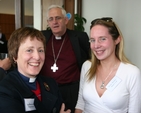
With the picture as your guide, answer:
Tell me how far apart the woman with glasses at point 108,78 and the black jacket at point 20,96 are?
A: 0.35 m

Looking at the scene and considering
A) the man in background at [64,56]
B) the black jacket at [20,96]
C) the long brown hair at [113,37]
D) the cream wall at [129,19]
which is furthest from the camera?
the cream wall at [129,19]

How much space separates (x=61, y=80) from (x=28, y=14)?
251 centimetres

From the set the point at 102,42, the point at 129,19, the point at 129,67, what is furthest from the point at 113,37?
the point at 129,19

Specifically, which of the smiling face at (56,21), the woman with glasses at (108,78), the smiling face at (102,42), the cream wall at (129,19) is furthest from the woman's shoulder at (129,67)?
the cream wall at (129,19)

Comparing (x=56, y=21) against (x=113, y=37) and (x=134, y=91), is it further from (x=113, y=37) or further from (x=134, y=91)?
(x=134, y=91)

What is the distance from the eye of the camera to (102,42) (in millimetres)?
1638

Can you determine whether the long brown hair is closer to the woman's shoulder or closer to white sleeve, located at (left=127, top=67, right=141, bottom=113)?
the woman's shoulder

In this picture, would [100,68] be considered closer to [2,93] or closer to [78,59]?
[78,59]

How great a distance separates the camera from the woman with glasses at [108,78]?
1547 mm

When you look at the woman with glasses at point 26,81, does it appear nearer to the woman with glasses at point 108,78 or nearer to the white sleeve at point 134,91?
the woman with glasses at point 108,78

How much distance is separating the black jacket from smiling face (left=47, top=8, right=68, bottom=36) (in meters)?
1.13

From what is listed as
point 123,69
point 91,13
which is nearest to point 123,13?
point 91,13

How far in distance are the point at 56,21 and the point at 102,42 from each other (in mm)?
981

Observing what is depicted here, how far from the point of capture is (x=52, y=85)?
57.7 inches
